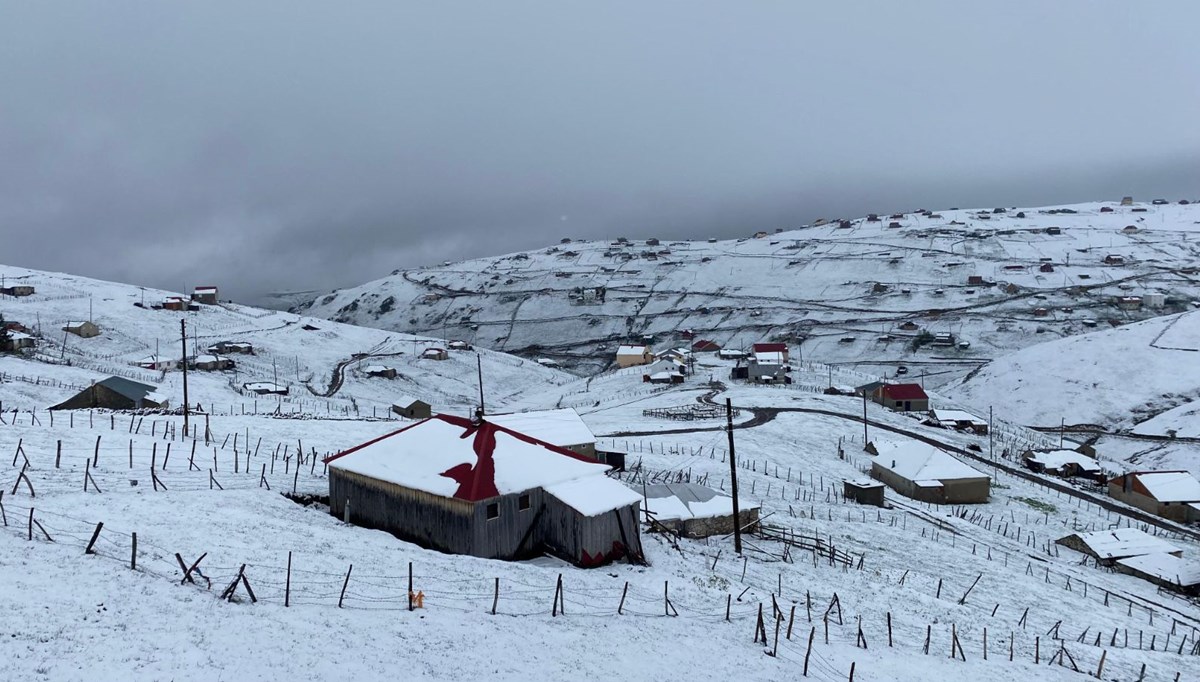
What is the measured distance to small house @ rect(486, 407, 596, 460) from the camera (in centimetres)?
4269

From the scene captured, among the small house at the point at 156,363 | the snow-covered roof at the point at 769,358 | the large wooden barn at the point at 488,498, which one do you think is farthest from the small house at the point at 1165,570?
the small house at the point at 156,363

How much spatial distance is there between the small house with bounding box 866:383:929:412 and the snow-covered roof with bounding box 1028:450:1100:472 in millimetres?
24835

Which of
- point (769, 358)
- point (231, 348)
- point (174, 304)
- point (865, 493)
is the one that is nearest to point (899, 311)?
point (769, 358)

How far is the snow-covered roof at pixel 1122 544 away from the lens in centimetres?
4007

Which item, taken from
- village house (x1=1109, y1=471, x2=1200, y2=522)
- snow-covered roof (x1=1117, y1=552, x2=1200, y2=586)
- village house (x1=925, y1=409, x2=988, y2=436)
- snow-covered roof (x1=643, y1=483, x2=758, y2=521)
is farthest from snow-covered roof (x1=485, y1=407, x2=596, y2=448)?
village house (x1=925, y1=409, x2=988, y2=436)

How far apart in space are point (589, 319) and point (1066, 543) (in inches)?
5842

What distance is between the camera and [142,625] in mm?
14664

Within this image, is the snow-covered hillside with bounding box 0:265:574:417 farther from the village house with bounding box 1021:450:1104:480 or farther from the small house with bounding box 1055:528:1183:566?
the village house with bounding box 1021:450:1104:480

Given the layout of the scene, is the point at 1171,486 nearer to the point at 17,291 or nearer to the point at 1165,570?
the point at 1165,570

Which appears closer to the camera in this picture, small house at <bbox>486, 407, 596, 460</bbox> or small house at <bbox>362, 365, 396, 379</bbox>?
small house at <bbox>486, 407, 596, 460</bbox>

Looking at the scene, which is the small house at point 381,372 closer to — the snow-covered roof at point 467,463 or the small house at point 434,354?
the small house at point 434,354

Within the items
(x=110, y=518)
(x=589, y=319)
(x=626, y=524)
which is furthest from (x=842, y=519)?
(x=589, y=319)

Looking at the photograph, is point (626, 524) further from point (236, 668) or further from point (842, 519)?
point (842, 519)

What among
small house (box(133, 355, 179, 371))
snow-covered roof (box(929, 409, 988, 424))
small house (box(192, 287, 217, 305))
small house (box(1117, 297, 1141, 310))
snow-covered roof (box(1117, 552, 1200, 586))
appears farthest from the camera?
small house (box(1117, 297, 1141, 310))
